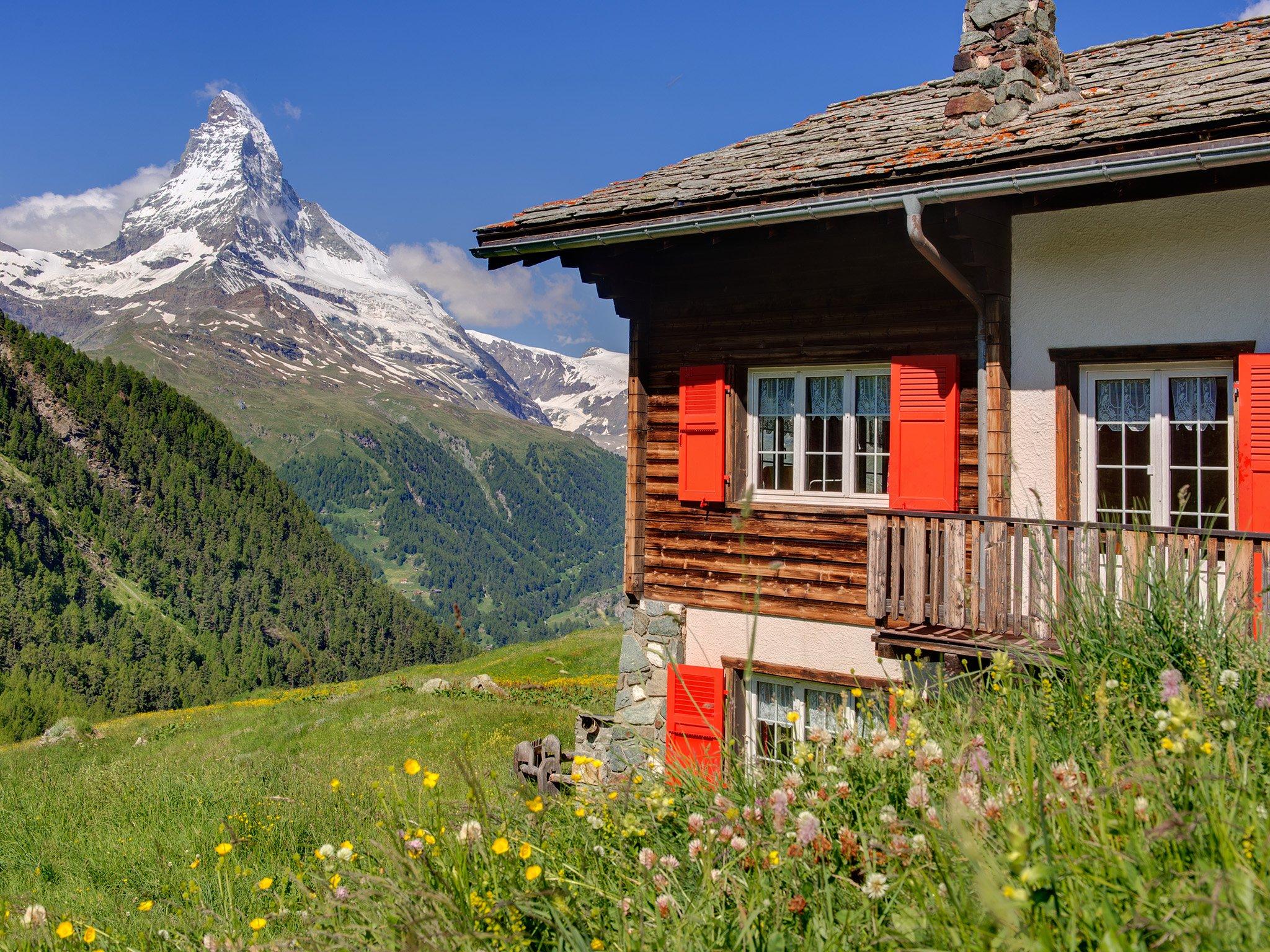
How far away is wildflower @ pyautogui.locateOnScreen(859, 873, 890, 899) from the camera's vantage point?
2.34m

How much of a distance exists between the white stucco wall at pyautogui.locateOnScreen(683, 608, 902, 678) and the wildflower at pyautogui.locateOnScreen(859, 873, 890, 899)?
20.5 feet

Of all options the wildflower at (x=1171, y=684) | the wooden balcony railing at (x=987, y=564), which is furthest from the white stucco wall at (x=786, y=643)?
the wildflower at (x=1171, y=684)

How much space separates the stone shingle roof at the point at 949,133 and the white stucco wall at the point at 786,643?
3.95 meters

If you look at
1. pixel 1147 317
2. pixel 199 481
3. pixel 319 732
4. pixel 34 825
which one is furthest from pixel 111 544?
pixel 1147 317

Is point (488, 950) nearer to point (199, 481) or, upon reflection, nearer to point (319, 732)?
point (319, 732)

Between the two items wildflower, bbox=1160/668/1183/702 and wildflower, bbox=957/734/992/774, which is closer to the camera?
wildflower, bbox=1160/668/1183/702

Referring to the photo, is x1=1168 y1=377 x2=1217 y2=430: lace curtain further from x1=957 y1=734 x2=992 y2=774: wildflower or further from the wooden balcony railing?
x1=957 y1=734 x2=992 y2=774: wildflower

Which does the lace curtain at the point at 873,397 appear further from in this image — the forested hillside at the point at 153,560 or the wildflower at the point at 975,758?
the forested hillside at the point at 153,560

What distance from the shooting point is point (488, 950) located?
2.56m

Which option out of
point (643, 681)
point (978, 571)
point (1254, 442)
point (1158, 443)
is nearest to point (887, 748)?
point (978, 571)

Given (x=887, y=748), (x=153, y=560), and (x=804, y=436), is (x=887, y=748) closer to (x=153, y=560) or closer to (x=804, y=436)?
(x=804, y=436)

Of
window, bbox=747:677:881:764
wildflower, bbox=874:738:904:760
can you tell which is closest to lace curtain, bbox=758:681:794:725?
window, bbox=747:677:881:764

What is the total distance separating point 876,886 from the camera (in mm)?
2365

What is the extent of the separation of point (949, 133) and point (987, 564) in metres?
4.05
